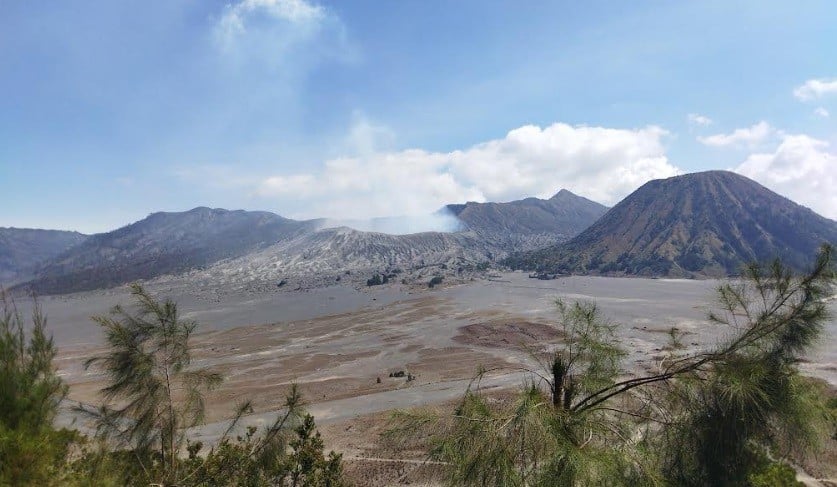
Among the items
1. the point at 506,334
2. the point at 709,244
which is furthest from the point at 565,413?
the point at 709,244

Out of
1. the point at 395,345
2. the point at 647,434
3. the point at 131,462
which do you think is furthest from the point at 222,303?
the point at 647,434

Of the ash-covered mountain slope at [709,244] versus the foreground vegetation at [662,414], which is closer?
the foreground vegetation at [662,414]

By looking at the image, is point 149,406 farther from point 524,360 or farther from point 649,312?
point 649,312

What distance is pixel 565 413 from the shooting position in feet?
17.1

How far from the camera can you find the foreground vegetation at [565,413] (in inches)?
194

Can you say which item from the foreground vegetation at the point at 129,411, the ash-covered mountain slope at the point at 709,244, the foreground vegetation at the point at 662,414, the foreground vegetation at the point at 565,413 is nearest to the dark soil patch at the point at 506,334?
the foreground vegetation at the point at 662,414

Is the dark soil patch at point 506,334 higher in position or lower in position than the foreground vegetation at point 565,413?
lower

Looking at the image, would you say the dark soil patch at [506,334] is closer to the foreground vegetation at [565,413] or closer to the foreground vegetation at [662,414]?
the foreground vegetation at [662,414]

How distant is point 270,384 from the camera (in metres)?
43.6

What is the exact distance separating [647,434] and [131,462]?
10484mm

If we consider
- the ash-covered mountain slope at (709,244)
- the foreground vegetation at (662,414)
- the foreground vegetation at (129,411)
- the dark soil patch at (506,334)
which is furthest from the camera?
the ash-covered mountain slope at (709,244)

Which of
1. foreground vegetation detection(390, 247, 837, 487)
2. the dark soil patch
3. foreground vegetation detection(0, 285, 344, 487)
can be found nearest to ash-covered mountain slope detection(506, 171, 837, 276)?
the dark soil patch

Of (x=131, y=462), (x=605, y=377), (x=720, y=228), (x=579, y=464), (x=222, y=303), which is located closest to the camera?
(x=579, y=464)

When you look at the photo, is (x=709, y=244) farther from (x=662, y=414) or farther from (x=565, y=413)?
Answer: (x=565, y=413)
